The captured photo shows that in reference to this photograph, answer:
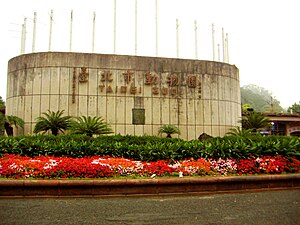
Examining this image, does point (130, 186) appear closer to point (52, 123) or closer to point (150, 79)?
point (52, 123)

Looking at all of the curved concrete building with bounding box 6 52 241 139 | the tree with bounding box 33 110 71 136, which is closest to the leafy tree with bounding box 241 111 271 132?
the curved concrete building with bounding box 6 52 241 139

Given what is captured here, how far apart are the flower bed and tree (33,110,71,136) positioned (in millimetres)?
5900

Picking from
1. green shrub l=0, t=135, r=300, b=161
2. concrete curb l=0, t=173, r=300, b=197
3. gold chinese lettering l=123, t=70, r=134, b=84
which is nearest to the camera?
concrete curb l=0, t=173, r=300, b=197

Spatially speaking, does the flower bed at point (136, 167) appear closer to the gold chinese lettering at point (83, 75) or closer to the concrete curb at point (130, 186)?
the concrete curb at point (130, 186)

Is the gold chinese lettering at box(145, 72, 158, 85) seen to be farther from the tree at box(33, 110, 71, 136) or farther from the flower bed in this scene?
the flower bed

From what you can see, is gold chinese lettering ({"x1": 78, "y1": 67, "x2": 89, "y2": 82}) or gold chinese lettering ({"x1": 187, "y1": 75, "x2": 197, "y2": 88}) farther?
gold chinese lettering ({"x1": 187, "y1": 75, "x2": 197, "y2": 88})

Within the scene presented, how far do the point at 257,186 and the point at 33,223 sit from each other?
523 cm

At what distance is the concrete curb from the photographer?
5.98m

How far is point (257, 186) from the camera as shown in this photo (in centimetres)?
695

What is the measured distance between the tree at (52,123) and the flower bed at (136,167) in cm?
590

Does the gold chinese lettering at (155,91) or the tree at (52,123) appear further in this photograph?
the gold chinese lettering at (155,91)

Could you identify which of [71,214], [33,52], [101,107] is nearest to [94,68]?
[101,107]

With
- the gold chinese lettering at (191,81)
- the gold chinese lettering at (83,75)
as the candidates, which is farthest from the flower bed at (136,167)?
the gold chinese lettering at (191,81)

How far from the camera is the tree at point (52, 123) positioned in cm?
1430
